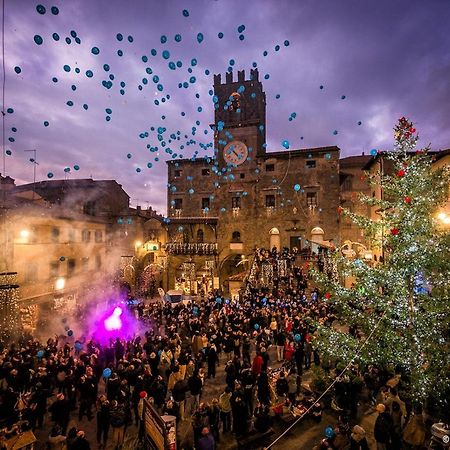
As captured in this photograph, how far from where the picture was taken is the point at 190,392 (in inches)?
424

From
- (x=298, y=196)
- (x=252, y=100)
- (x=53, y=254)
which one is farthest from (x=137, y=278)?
(x=252, y=100)

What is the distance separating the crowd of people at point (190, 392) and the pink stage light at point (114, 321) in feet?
14.9

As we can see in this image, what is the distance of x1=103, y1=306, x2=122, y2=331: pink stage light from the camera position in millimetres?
→ 18920

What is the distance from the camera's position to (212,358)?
11.8 meters

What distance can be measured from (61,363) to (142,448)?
189 inches

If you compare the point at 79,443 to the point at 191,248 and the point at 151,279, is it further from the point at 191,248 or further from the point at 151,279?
the point at 151,279

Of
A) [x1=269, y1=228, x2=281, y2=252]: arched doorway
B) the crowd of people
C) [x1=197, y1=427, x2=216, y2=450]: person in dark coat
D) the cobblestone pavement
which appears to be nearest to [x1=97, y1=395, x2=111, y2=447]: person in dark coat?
the crowd of people

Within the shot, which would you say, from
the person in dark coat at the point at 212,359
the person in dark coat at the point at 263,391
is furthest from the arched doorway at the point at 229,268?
the person in dark coat at the point at 263,391

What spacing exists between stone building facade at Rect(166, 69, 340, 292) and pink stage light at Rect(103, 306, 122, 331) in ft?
35.1

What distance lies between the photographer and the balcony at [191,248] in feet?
107

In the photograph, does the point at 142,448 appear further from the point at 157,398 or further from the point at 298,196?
the point at 298,196

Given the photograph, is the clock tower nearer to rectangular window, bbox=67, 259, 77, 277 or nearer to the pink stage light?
rectangular window, bbox=67, 259, 77, 277

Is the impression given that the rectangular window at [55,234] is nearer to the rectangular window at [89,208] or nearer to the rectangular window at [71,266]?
the rectangular window at [71,266]

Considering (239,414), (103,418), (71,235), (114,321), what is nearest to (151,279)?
(71,235)
